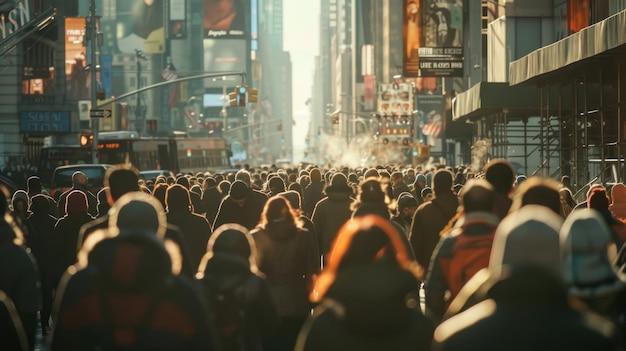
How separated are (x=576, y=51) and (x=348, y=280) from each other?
914 inches

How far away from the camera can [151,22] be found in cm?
14325

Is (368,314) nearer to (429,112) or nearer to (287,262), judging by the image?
(287,262)

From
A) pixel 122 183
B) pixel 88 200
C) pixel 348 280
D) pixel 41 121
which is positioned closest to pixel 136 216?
pixel 348 280

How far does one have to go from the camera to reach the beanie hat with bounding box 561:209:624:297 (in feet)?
Result: 25.3

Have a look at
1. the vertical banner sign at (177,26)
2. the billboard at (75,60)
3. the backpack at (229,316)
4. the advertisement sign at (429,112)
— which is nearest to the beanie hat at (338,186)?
the backpack at (229,316)

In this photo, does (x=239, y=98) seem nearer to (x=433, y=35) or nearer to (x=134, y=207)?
(x=433, y=35)

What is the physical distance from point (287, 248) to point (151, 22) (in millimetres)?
134338

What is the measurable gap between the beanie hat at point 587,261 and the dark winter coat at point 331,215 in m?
7.93

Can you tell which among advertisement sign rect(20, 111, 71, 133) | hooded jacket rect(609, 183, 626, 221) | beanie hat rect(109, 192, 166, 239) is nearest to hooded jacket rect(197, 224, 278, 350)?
beanie hat rect(109, 192, 166, 239)

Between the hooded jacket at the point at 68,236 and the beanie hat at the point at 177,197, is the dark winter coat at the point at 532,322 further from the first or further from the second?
the hooded jacket at the point at 68,236

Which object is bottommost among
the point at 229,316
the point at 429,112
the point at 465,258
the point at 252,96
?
the point at 229,316

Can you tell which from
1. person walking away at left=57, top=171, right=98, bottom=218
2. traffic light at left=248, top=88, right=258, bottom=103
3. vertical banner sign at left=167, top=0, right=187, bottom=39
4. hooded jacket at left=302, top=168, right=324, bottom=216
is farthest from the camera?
vertical banner sign at left=167, top=0, right=187, bottom=39

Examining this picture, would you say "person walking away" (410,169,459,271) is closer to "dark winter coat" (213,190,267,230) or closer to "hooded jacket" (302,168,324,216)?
"dark winter coat" (213,190,267,230)

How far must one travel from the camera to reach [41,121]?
6906cm
